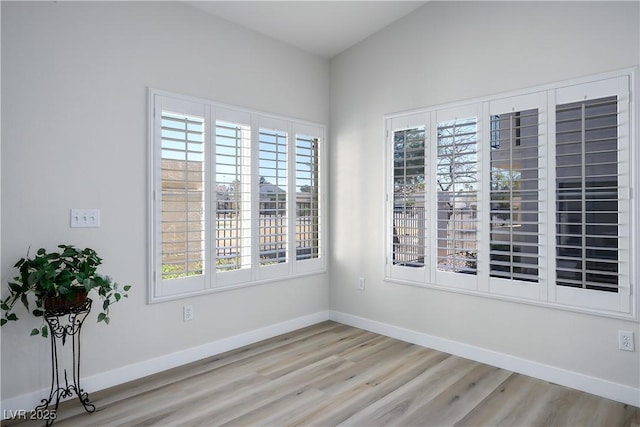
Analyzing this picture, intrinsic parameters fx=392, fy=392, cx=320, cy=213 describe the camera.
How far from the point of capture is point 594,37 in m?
2.69

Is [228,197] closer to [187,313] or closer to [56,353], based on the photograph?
[187,313]

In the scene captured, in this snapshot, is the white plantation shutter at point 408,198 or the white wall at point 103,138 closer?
the white wall at point 103,138

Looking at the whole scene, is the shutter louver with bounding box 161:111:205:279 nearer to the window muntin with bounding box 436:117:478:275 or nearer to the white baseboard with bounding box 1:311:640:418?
the white baseboard with bounding box 1:311:640:418

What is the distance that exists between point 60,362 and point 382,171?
302 cm

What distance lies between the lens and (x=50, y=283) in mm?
2178

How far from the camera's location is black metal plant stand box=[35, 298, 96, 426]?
232 centimetres

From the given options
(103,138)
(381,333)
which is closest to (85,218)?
(103,138)

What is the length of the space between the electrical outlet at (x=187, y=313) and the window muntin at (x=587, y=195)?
111 inches

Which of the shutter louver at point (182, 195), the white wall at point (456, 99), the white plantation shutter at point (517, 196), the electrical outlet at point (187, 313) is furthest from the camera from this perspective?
the electrical outlet at point (187, 313)

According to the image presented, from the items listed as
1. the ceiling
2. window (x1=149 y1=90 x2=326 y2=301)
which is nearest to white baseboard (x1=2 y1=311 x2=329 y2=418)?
window (x1=149 y1=90 x2=326 y2=301)

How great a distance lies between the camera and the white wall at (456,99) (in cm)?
268

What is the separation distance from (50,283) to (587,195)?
11.2ft

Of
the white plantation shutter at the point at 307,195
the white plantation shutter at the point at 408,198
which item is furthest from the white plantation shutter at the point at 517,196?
the white plantation shutter at the point at 307,195

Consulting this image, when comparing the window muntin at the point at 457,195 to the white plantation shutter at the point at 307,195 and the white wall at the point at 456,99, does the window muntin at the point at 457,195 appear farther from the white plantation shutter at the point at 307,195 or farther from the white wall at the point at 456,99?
the white plantation shutter at the point at 307,195
